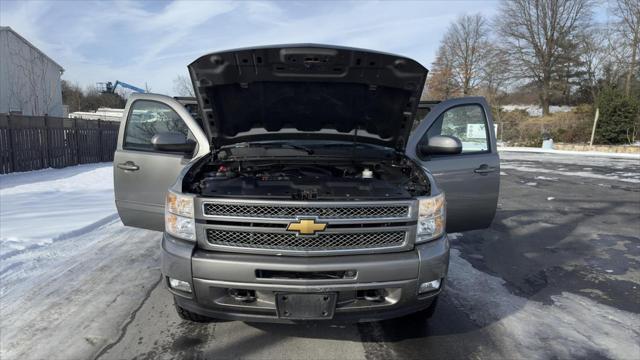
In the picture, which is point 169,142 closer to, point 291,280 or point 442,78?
point 291,280

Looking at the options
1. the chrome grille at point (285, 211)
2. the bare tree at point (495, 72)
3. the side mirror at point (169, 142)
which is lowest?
the chrome grille at point (285, 211)

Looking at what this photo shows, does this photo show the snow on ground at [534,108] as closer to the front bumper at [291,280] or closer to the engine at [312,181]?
the engine at [312,181]

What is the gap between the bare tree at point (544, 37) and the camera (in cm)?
4303

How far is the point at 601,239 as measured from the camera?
20.4 feet

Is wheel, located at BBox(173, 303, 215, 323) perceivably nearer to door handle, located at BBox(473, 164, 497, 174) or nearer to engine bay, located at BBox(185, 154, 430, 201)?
engine bay, located at BBox(185, 154, 430, 201)

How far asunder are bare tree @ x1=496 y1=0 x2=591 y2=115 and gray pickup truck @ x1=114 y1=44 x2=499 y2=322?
44670 millimetres

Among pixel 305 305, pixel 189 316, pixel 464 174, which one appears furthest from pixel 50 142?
pixel 305 305

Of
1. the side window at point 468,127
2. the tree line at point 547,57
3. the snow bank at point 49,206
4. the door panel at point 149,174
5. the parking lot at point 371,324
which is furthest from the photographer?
the tree line at point 547,57

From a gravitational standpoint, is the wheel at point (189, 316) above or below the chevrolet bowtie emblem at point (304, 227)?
below

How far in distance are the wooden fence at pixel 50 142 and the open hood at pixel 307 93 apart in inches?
430

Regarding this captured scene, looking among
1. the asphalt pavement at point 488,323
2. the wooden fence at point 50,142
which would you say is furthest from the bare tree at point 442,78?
the asphalt pavement at point 488,323

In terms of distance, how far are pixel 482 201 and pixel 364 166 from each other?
158cm

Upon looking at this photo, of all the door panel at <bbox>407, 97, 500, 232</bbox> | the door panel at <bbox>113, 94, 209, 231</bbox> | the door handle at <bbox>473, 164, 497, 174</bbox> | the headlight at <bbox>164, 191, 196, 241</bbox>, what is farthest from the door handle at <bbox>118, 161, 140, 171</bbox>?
the door handle at <bbox>473, 164, 497, 174</bbox>

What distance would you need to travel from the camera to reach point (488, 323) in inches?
136
